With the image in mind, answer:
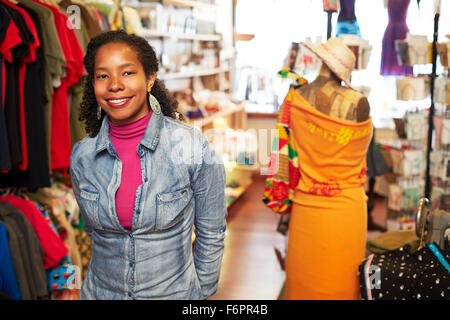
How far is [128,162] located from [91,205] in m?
0.16

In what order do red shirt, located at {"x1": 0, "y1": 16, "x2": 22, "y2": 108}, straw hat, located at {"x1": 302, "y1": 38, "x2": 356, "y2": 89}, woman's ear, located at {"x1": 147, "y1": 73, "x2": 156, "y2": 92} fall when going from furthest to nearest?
Answer: straw hat, located at {"x1": 302, "y1": 38, "x2": 356, "y2": 89}, red shirt, located at {"x1": 0, "y1": 16, "x2": 22, "y2": 108}, woman's ear, located at {"x1": 147, "y1": 73, "x2": 156, "y2": 92}

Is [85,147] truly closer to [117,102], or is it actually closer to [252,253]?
[117,102]

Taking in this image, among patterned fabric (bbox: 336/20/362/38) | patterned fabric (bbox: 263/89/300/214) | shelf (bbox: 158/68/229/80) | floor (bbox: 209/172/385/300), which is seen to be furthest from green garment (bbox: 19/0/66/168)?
floor (bbox: 209/172/385/300)

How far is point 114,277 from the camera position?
4.83 ft

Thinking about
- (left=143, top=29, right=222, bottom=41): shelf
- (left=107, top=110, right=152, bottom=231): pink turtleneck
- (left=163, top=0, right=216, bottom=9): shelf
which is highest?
(left=163, top=0, right=216, bottom=9): shelf

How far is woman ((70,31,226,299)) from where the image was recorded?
1377 millimetres

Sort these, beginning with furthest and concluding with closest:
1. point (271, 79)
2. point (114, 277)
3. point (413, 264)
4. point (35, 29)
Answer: point (271, 79) < point (35, 29) < point (413, 264) < point (114, 277)

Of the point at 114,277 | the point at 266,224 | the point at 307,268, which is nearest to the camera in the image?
the point at 114,277

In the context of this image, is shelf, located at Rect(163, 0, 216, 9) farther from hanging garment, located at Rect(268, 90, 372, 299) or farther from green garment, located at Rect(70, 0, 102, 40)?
hanging garment, located at Rect(268, 90, 372, 299)

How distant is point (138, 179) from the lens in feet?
4.64

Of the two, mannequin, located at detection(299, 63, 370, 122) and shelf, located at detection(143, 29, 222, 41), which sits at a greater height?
shelf, located at detection(143, 29, 222, 41)
